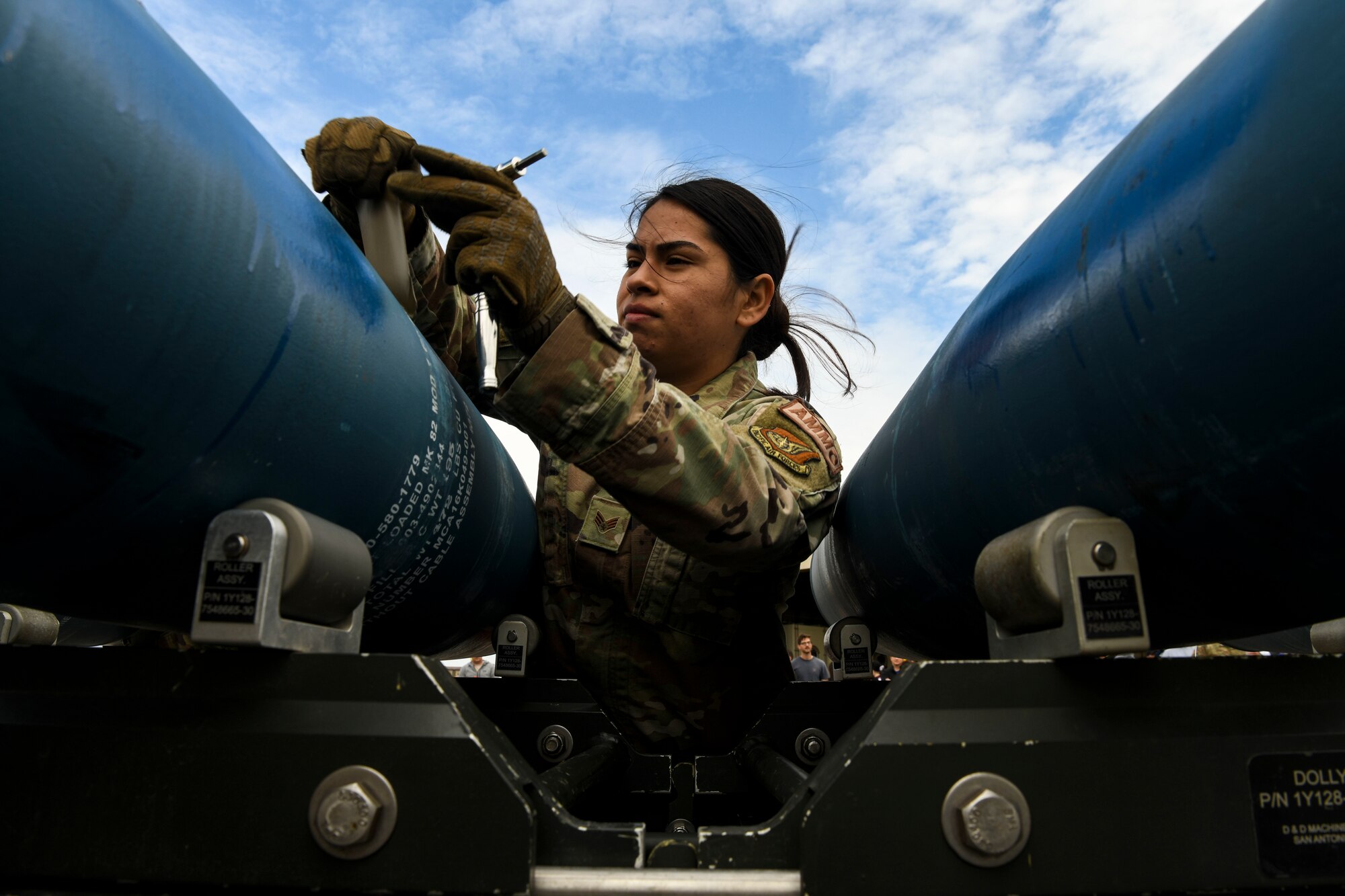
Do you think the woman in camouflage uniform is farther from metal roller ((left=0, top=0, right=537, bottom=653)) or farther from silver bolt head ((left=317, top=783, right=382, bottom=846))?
Result: silver bolt head ((left=317, top=783, right=382, bottom=846))

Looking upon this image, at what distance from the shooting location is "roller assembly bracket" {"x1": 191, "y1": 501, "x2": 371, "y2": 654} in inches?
27.7

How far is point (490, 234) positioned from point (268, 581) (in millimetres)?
461

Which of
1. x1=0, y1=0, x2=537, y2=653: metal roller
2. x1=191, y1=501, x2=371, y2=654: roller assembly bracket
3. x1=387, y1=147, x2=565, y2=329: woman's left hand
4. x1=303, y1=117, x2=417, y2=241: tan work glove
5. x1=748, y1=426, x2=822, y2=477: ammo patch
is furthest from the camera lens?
x1=748, y1=426, x2=822, y2=477: ammo patch

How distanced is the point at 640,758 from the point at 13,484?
0.98 m

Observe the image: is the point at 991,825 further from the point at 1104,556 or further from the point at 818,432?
the point at 818,432

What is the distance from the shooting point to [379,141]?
1112mm

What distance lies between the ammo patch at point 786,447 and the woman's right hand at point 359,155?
0.68 m

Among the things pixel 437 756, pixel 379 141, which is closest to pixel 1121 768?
pixel 437 756

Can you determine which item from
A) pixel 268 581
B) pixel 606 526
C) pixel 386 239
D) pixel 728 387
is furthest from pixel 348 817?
pixel 728 387

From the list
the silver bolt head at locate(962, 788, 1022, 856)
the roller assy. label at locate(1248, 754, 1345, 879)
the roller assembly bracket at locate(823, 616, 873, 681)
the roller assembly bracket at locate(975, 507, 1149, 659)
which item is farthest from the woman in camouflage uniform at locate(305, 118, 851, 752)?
the roller assy. label at locate(1248, 754, 1345, 879)

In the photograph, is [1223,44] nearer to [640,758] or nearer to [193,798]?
[193,798]

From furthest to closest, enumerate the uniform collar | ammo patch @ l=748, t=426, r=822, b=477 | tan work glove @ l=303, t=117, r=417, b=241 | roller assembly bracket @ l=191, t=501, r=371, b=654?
the uniform collar < ammo patch @ l=748, t=426, r=822, b=477 < tan work glove @ l=303, t=117, r=417, b=241 < roller assembly bracket @ l=191, t=501, r=371, b=654

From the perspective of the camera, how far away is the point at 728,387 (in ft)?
6.01

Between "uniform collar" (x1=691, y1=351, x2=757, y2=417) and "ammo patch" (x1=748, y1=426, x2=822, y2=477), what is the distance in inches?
8.9
